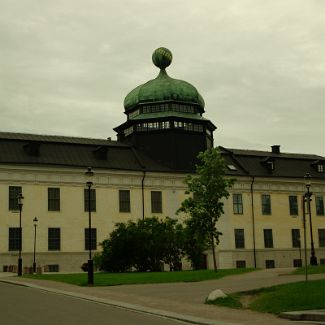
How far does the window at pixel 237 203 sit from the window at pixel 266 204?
9.57 feet

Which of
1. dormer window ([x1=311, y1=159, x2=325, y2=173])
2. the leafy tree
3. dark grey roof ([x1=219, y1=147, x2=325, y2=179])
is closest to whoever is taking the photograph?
the leafy tree

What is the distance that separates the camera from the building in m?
55.8

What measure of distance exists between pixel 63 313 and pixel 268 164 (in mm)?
53944

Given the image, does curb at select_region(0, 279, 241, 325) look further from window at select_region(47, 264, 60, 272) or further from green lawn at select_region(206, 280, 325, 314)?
window at select_region(47, 264, 60, 272)

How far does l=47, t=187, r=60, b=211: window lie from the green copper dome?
14239 millimetres

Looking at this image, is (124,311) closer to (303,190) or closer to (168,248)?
Answer: (168,248)

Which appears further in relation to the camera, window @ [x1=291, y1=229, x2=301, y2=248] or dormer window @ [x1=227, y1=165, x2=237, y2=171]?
window @ [x1=291, y1=229, x2=301, y2=248]

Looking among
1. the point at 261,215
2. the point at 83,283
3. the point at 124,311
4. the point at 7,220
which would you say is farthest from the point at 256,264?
the point at 124,311

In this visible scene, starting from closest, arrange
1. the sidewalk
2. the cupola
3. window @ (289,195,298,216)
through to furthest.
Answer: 1. the sidewalk
2. the cupola
3. window @ (289,195,298,216)

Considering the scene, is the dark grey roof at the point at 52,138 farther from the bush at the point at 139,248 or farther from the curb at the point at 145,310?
the curb at the point at 145,310

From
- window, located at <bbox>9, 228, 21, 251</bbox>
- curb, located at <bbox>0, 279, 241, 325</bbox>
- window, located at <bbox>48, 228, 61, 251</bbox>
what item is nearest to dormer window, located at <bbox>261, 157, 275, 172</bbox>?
window, located at <bbox>48, 228, 61, 251</bbox>

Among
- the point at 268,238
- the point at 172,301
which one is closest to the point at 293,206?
the point at 268,238

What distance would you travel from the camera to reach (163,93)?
6494 centimetres

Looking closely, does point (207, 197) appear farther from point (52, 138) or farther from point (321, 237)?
point (321, 237)
